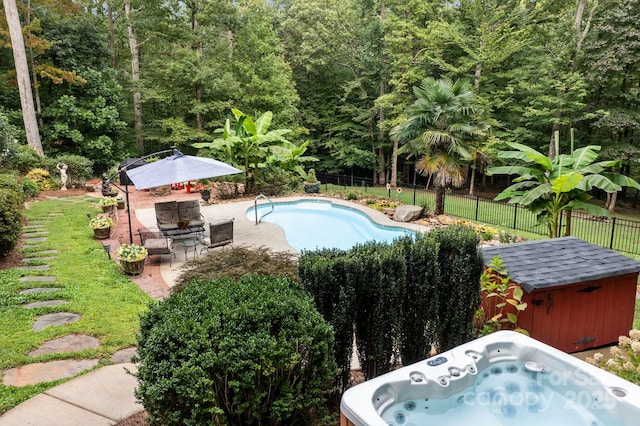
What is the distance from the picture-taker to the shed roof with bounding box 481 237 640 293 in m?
4.99

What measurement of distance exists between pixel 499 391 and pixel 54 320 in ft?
19.0

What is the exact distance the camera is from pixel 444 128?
13867 mm

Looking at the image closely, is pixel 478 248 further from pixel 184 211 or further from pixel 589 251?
pixel 184 211

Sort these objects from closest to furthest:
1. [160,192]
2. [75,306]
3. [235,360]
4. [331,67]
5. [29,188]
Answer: [235,360]
[75,306]
[29,188]
[160,192]
[331,67]

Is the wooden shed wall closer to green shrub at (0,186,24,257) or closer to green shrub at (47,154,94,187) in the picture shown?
green shrub at (0,186,24,257)

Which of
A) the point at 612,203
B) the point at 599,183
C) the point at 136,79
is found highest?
the point at 136,79

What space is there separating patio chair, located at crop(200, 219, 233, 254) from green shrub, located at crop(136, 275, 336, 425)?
6052 mm

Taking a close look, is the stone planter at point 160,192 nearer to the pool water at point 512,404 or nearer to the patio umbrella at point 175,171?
the patio umbrella at point 175,171

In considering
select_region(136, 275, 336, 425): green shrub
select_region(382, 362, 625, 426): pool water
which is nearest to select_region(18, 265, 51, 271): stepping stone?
select_region(136, 275, 336, 425): green shrub

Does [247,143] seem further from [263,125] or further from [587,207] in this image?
[587,207]

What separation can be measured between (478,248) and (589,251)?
7.73ft

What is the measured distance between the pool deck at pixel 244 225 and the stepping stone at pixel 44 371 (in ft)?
10.7

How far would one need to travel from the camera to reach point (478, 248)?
183 inches

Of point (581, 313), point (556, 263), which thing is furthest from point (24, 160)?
point (581, 313)
